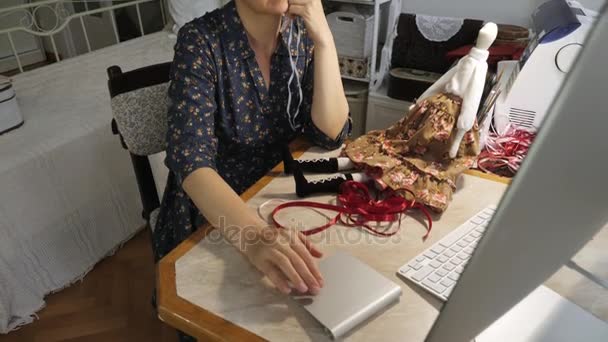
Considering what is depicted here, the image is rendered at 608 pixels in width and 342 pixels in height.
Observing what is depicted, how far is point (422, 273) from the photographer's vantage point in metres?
0.65

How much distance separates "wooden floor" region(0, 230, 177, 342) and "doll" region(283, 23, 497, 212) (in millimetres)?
1061

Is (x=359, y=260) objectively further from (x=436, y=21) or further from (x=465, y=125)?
(x=436, y=21)

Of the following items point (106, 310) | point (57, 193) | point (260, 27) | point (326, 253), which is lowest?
point (106, 310)

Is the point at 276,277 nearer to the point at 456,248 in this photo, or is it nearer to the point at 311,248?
the point at 311,248

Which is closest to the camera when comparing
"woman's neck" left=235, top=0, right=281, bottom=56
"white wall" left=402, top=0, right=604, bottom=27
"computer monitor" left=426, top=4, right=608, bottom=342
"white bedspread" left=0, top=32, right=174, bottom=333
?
"computer monitor" left=426, top=4, right=608, bottom=342

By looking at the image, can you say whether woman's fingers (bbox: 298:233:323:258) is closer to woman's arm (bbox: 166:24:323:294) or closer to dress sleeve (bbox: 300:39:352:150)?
woman's arm (bbox: 166:24:323:294)

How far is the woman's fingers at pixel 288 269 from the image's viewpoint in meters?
0.59

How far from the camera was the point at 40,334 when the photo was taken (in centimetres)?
155

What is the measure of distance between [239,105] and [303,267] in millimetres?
551

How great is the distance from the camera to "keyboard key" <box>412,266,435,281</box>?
64 centimetres

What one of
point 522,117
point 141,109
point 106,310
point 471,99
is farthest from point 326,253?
point 106,310

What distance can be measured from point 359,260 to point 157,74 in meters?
0.83

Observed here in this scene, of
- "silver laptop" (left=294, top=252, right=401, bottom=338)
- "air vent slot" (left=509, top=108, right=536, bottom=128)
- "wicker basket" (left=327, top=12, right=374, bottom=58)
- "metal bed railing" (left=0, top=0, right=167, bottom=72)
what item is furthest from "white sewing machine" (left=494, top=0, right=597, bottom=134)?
"metal bed railing" (left=0, top=0, right=167, bottom=72)

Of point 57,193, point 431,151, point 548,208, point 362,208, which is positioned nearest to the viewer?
point 548,208
